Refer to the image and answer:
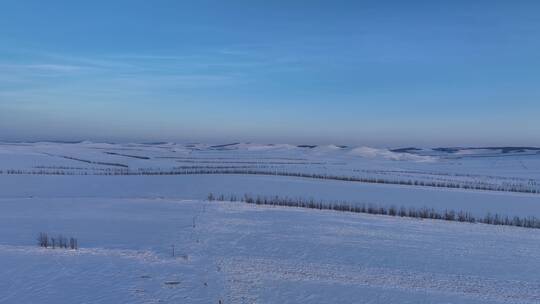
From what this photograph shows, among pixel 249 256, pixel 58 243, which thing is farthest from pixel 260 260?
pixel 58 243

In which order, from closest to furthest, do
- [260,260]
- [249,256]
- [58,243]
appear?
[260,260] → [249,256] → [58,243]

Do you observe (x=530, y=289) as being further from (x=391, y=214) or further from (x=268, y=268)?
A: (x=391, y=214)

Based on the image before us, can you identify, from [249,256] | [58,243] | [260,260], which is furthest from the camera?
[58,243]

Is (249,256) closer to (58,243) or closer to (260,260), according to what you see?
(260,260)

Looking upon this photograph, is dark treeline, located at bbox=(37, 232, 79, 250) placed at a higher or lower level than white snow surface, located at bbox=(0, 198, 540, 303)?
higher

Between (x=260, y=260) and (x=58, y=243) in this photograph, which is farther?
(x=58, y=243)


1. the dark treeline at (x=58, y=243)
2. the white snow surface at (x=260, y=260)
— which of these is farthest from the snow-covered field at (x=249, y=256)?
the dark treeline at (x=58, y=243)

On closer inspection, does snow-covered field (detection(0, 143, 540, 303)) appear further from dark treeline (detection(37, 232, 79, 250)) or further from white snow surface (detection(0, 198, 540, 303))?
dark treeline (detection(37, 232, 79, 250))

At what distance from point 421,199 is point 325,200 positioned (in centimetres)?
514

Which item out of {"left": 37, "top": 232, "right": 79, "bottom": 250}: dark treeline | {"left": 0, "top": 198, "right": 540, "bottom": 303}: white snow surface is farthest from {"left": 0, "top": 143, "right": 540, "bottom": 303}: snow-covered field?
{"left": 37, "top": 232, "right": 79, "bottom": 250}: dark treeline

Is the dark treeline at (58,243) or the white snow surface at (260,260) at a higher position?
the dark treeline at (58,243)

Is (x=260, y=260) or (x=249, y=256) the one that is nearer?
(x=260, y=260)

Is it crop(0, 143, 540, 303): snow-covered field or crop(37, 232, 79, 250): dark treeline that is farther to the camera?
crop(37, 232, 79, 250): dark treeline

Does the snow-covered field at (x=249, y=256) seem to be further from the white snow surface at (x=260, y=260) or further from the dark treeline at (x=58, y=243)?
the dark treeline at (x=58, y=243)
